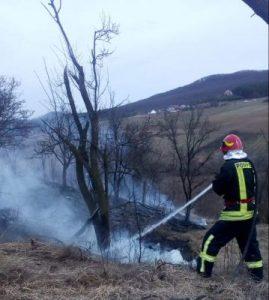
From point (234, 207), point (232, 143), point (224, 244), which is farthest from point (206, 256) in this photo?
point (232, 143)

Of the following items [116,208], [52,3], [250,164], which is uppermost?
[52,3]

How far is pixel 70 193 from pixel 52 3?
631 cm

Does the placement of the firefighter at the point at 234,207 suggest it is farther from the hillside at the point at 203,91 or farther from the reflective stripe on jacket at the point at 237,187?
the hillside at the point at 203,91

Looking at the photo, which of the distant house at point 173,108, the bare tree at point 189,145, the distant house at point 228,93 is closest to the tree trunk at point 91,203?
the bare tree at point 189,145

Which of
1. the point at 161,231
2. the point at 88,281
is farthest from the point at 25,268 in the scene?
the point at 161,231

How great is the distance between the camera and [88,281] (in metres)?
5.64

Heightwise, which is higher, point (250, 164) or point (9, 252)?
point (250, 164)

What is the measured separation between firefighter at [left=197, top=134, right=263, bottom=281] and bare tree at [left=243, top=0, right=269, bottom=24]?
1.63 m

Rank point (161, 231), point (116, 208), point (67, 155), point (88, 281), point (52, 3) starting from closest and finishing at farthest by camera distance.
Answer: point (88, 281)
point (52, 3)
point (116, 208)
point (67, 155)
point (161, 231)

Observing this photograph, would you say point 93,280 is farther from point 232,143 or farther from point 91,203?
point 91,203

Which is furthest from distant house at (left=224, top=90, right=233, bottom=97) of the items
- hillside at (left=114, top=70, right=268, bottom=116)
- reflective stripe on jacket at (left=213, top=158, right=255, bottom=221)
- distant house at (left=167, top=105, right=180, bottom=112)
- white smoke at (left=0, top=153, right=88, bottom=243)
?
reflective stripe on jacket at (left=213, top=158, right=255, bottom=221)

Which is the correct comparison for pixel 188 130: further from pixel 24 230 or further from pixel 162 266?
pixel 162 266

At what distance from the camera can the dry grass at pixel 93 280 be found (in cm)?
527

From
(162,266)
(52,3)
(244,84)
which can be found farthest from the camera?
(244,84)
